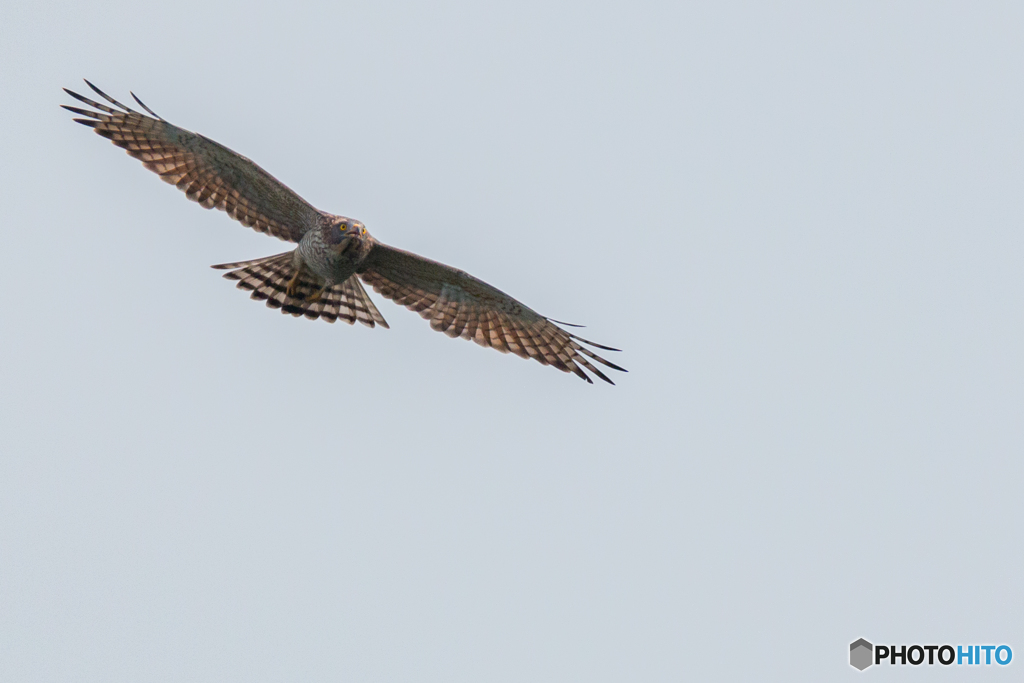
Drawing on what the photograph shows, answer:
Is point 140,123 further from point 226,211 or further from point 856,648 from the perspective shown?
point 856,648

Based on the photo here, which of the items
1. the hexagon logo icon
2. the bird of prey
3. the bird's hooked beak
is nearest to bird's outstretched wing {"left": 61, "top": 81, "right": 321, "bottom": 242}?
the bird of prey

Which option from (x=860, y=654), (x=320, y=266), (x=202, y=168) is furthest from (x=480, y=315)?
(x=860, y=654)

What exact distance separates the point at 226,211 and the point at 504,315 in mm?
3207

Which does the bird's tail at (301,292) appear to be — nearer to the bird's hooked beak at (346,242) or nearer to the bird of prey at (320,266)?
the bird of prey at (320,266)

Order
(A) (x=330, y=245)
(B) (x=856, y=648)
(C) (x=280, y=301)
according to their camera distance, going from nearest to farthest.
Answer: (A) (x=330, y=245) → (C) (x=280, y=301) → (B) (x=856, y=648)

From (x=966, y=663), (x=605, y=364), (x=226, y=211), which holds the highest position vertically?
(x=226, y=211)

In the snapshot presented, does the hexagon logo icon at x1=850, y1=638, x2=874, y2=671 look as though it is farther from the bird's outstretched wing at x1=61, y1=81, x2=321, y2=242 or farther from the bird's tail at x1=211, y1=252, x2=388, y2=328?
the bird's outstretched wing at x1=61, y1=81, x2=321, y2=242

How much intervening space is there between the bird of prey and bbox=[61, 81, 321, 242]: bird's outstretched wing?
1cm

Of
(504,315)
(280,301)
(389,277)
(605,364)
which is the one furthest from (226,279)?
(605,364)

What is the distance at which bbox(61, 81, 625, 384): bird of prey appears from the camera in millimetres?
16031

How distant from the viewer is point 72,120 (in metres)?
16.2

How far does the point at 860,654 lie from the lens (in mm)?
18812

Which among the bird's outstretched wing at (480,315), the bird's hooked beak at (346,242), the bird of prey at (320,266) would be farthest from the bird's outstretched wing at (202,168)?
the bird's outstretched wing at (480,315)

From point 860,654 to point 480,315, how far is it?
6330mm
